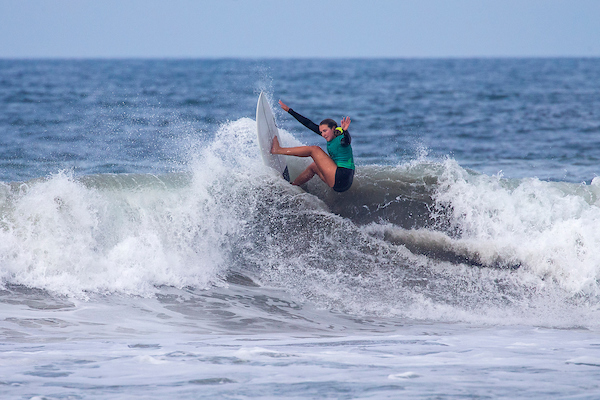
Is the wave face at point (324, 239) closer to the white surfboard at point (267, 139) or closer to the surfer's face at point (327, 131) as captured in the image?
the white surfboard at point (267, 139)

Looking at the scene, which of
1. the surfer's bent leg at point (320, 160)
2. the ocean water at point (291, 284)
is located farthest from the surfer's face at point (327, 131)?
the ocean water at point (291, 284)

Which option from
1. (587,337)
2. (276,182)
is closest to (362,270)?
(276,182)

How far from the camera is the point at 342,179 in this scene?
719 cm

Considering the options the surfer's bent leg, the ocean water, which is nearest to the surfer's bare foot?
the surfer's bent leg

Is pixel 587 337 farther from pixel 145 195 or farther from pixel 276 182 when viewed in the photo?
pixel 145 195

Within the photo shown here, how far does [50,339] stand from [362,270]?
337 cm

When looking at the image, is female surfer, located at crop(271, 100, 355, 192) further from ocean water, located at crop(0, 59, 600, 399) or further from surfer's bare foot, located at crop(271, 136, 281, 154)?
ocean water, located at crop(0, 59, 600, 399)

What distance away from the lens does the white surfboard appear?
301 inches

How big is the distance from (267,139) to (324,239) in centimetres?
162

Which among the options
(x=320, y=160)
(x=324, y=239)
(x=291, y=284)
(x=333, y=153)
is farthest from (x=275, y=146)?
(x=291, y=284)

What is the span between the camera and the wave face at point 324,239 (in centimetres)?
623

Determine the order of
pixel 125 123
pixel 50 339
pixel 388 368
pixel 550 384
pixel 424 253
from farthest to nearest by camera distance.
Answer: pixel 125 123 < pixel 424 253 < pixel 50 339 < pixel 388 368 < pixel 550 384

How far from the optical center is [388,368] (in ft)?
13.7

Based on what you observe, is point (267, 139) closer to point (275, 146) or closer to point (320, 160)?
point (275, 146)
